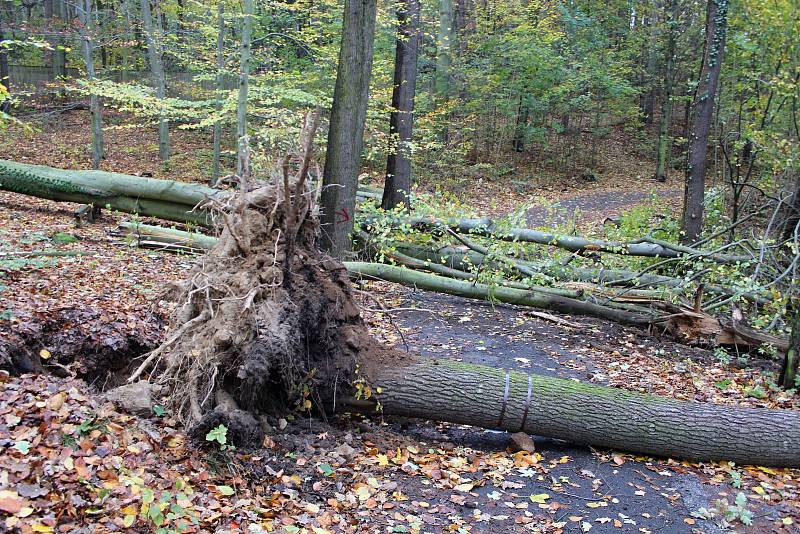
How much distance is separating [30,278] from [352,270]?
14.3 feet

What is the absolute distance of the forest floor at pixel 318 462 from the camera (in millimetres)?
3490

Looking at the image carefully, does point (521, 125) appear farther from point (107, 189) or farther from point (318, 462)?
point (318, 462)

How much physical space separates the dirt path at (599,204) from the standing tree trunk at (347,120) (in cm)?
925

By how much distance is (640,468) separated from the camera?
16.8 feet

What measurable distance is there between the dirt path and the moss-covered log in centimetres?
1234

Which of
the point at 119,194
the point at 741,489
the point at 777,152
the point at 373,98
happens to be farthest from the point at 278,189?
the point at 777,152

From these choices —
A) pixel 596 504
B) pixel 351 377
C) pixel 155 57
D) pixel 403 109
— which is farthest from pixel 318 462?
pixel 155 57

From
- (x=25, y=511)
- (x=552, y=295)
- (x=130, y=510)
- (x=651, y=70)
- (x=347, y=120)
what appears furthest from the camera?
(x=651, y=70)

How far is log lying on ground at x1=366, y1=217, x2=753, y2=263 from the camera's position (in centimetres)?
943

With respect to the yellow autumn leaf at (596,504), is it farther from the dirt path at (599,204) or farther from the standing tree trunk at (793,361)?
the dirt path at (599,204)

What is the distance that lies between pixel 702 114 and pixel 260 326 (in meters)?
10.6

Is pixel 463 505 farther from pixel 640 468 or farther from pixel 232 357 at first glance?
pixel 232 357

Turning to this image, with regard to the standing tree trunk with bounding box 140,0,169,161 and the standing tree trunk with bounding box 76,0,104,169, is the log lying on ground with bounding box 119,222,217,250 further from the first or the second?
the standing tree trunk with bounding box 140,0,169,161

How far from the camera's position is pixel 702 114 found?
1162cm
